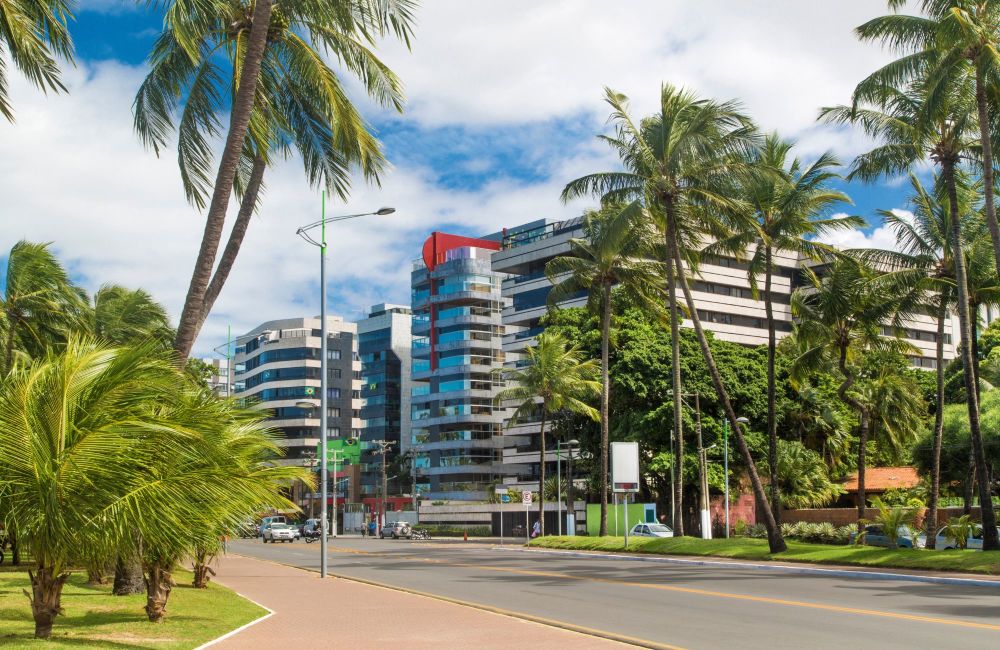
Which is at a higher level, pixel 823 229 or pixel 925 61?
pixel 925 61

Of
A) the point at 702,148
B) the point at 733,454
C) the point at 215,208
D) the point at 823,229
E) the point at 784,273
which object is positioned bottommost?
the point at 733,454

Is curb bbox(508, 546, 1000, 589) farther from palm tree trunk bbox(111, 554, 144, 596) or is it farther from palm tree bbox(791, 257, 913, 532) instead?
palm tree trunk bbox(111, 554, 144, 596)

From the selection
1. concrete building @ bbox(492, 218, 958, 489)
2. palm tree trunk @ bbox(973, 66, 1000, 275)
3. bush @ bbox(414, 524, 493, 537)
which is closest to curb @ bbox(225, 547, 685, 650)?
palm tree trunk @ bbox(973, 66, 1000, 275)

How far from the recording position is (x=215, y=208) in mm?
18547

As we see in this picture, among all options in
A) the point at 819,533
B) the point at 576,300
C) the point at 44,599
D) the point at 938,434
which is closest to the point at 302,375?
the point at 576,300

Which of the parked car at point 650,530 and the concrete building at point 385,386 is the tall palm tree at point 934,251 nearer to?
the parked car at point 650,530

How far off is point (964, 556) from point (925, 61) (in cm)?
1392

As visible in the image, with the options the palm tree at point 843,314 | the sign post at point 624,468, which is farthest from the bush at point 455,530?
the palm tree at point 843,314

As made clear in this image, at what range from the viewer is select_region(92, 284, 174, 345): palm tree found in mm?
42781

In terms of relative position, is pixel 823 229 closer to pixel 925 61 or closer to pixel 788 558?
pixel 925 61

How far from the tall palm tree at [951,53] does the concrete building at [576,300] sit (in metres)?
49.4

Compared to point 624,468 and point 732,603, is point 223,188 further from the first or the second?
point 624,468

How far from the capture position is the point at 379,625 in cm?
1477

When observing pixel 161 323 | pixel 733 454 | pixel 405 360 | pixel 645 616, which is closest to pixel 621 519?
pixel 733 454
